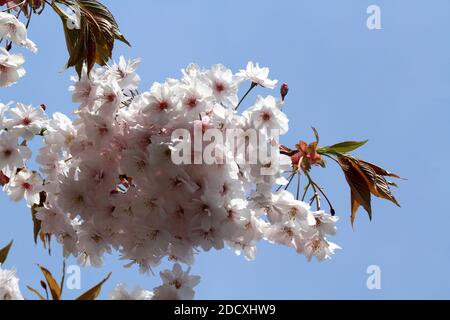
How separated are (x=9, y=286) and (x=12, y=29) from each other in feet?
3.96

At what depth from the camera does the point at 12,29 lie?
2928mm

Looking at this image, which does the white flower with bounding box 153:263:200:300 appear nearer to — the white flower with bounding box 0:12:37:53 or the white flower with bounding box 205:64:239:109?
the white flower with bounding box 205:64:239:109

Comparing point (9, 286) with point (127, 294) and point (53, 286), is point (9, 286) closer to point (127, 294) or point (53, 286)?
point (53, 286)

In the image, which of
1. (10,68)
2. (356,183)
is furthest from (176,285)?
(10,68)

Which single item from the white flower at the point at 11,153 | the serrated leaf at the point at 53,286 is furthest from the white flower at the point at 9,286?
the white flower at the point at 11,153

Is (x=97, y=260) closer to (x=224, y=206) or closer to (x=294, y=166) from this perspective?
(x=224, y=206)

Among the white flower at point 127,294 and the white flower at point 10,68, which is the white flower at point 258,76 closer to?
the white flower at point 127,294

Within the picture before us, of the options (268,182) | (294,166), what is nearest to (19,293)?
(268,182)

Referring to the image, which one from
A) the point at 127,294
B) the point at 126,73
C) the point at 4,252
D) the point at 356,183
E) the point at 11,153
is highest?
the point at 126,73

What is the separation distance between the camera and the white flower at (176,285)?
6.88 ft

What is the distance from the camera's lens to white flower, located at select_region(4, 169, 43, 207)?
106 inches

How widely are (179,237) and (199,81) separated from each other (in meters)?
0.51

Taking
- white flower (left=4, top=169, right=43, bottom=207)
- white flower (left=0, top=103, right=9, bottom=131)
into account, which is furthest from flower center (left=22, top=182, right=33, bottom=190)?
white flower (left=0, top=103, right=9, bottom=131)

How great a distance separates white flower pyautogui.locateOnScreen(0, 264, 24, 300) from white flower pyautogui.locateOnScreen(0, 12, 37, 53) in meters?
1.12
